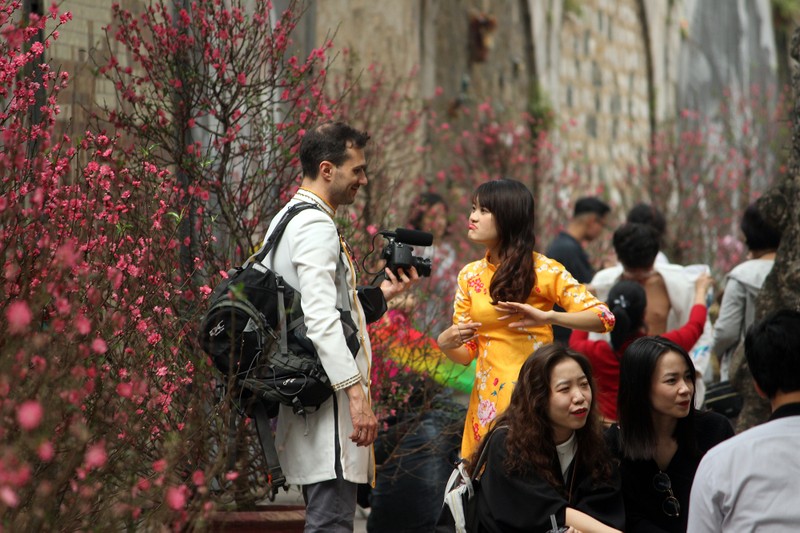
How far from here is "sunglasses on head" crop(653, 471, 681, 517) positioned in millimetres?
4715

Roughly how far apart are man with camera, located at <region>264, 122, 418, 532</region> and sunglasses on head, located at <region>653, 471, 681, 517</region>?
100cm

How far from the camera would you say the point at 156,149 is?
19.7 ft

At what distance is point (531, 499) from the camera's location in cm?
443

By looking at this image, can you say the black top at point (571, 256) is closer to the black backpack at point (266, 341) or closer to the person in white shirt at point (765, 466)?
the black backpack at point (266, 341)

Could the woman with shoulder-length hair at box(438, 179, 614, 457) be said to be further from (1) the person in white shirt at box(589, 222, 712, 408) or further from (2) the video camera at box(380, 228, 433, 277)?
(1) the person in white shirt at box(589, 222, 712, 408)

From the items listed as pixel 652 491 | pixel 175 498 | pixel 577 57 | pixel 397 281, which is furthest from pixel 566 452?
pixel 577 57

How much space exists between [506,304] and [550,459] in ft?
2.29

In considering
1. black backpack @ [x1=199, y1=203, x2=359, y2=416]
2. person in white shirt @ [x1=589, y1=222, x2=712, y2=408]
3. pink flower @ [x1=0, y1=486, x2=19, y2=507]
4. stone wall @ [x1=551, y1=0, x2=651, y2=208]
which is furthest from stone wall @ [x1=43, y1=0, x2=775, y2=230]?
pink flower @ [x1=0, y1=486, x2=19, y2=507]

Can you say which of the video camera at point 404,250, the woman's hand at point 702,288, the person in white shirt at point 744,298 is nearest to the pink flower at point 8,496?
the video camera at point 404,250

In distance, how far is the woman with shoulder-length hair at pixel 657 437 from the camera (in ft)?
15.6

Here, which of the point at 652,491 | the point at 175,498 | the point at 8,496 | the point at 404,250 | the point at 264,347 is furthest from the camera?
the point at 404,250

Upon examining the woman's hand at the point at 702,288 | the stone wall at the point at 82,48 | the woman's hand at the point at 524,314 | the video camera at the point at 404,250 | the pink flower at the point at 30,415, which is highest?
the stone wall at the point at 82,48

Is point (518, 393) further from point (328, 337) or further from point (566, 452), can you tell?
point (328, 337)

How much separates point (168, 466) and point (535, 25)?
15628 millimetres
